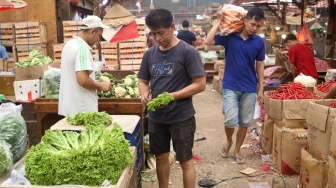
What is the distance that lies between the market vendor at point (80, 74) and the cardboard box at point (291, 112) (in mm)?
2397

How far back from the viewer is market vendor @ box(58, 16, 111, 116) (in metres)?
3.85

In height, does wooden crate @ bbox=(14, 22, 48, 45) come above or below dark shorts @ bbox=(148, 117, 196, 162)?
above

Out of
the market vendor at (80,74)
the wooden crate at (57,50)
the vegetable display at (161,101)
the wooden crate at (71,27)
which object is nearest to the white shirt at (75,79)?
the market vendor at (80,74)

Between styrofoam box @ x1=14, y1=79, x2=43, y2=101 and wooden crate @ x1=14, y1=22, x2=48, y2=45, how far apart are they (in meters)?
3.70

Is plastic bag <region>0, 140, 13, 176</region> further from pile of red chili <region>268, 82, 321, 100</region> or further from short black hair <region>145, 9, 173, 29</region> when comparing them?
pile of red chili <region>268, 82, 321, 100</region>

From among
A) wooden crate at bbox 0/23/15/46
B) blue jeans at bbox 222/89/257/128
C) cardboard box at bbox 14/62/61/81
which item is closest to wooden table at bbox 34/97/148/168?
blue jeans at bbox 222/89/257/128

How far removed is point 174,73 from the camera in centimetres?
345

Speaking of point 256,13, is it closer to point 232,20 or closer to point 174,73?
point 232,20

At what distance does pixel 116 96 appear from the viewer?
504 centimetres

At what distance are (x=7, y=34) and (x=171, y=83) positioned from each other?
7.64 metres

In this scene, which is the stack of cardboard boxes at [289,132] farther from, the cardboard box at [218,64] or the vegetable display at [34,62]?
the cardboard box at [218,64]

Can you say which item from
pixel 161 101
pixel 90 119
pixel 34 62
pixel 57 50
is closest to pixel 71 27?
pixel 57 50

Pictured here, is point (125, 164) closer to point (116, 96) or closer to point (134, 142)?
point (134, 142)

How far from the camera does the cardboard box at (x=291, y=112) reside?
15.7 feet
